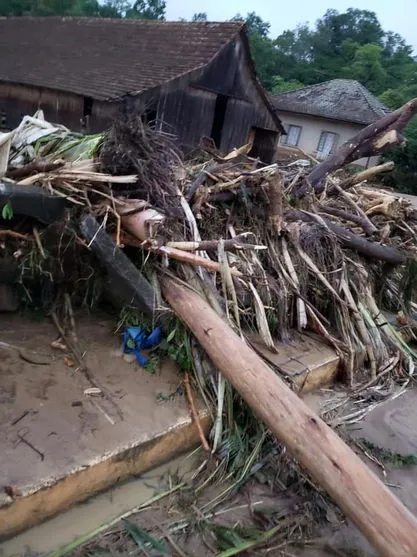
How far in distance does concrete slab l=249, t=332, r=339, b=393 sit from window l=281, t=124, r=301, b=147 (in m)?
25.4

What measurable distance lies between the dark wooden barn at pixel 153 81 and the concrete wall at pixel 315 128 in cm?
1050

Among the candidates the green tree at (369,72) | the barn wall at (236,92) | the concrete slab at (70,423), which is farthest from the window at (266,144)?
the green tree at (369,72)

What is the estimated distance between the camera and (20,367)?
3225 mm

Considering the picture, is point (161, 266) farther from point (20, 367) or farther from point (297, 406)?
point (297, 406)

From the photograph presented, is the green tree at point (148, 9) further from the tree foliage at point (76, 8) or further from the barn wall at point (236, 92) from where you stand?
the barn wall at point (236, 92)

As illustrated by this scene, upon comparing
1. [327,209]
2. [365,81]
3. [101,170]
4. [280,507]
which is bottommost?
[280,507]

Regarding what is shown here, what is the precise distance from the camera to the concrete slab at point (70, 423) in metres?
2.43

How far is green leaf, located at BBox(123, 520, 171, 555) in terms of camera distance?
7.97 feet

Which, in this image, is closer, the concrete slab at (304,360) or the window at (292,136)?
the concrete slab at (304,360)

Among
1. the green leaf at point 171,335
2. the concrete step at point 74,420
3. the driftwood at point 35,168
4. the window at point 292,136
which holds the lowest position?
the window at point 292,136

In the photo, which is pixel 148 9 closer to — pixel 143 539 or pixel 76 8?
pixel 76 8

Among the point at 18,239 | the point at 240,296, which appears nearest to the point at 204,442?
the point at 240,296

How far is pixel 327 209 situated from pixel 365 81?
3871 cm

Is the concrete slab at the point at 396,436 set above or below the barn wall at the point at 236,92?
below
